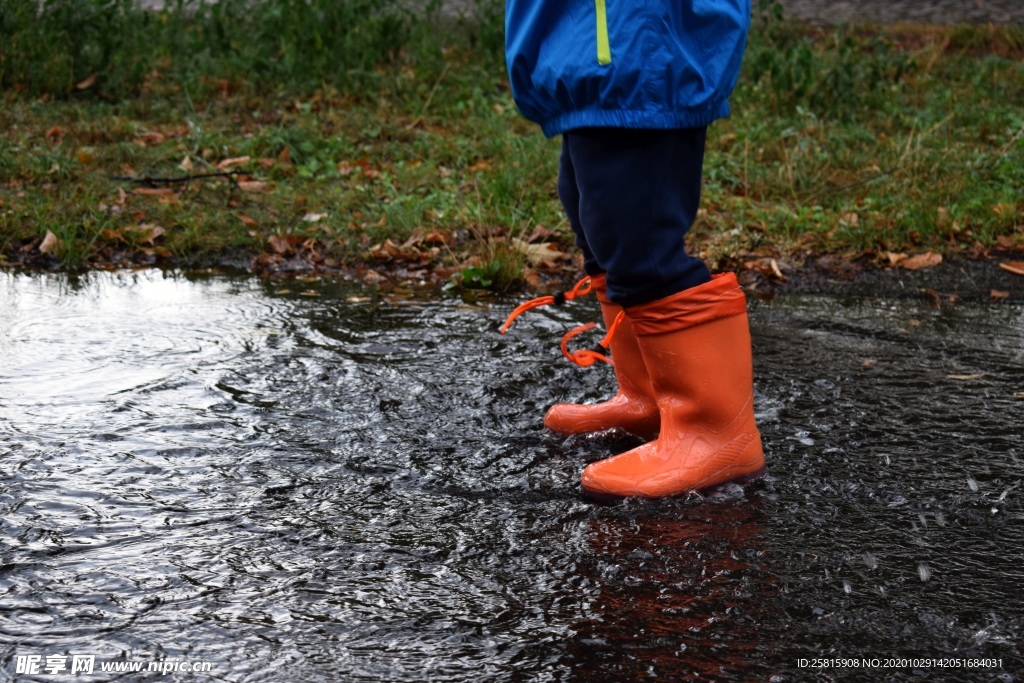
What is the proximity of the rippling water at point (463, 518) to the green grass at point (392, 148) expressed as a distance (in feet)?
4.50

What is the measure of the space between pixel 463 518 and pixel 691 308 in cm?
68

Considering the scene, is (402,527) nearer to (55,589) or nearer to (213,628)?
(213,628)

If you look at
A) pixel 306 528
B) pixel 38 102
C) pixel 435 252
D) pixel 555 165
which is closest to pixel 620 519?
pixel 306 528

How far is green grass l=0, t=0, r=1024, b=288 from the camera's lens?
179 inches

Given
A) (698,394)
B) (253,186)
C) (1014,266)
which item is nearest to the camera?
(698,394)

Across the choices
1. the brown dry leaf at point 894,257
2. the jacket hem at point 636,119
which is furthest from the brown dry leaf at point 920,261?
the jacket hem at point 636,119

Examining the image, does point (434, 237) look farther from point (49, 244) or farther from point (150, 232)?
point (49, 244)

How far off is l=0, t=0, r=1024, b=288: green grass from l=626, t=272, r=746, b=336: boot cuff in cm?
190

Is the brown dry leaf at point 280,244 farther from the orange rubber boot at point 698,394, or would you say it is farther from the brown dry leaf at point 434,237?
the orange rubber boot at point 698,394

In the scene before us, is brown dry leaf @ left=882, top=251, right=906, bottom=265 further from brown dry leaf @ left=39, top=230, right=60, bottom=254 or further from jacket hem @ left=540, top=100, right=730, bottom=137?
brown dry leaf @ left=39, top=230, right=60, bottom=254

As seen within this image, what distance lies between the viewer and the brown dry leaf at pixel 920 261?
14.2 ft

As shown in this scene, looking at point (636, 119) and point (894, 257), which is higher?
point (636, 119)

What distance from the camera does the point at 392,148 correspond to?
19.7ft

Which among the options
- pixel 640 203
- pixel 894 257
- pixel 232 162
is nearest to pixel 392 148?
pixel 232 162
